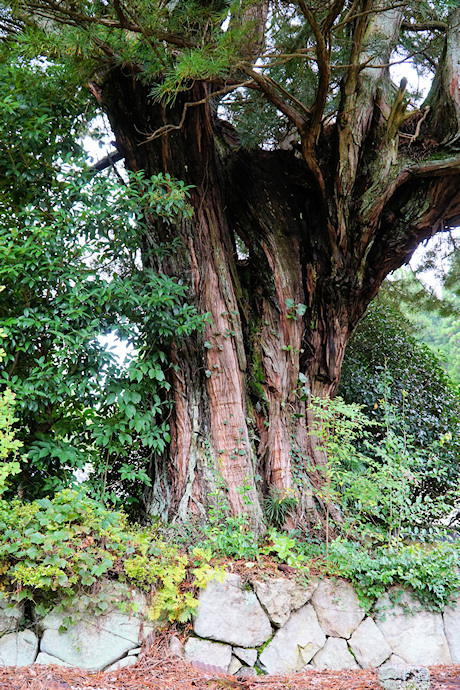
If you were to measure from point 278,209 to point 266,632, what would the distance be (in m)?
3.53

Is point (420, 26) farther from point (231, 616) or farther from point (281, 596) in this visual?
point (231, 616)

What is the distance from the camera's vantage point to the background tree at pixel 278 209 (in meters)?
3.89

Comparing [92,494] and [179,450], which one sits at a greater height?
[179,450]

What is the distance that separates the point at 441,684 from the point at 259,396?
2.35 metres

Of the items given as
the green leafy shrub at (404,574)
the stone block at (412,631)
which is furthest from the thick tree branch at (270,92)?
the stone block at (412,631)

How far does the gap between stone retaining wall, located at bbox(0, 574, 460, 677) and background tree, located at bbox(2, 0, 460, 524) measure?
75cm

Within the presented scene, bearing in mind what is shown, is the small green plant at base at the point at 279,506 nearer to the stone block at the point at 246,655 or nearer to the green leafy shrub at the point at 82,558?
the green leafy shrub at the point at 82,558

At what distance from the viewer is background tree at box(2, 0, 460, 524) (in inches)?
153

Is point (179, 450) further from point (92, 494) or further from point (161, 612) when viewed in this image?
point (161, 612)

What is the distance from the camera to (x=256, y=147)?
16.2 ft

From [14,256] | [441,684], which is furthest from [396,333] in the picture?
[14,256]

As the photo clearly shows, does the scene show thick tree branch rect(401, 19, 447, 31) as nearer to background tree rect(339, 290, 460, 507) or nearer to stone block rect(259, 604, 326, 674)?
background tree rect(339, 290, 460, 507)

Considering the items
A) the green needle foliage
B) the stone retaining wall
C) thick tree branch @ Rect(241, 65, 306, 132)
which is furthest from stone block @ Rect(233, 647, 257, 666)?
Answer: thick tree branch @ Rect(241, 65, 306, 132)

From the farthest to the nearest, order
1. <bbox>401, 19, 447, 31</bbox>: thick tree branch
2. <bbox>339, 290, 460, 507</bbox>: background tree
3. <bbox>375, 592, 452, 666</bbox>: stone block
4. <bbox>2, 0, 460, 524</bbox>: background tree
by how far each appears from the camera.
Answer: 1. <bbox>339, 290, 460, 507</bbox>: background tree
2. <bbox>401, 19, 447, 31</bbox>: thick tree branch
3. <bbox>2, 0, 460, 524</bbox>: background tree
4. <bbox>375, 592, 452, 666</bbox>: stone block
